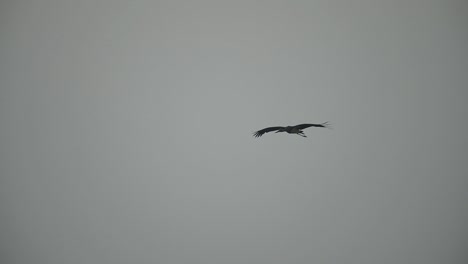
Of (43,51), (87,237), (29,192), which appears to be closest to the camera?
(29,192)

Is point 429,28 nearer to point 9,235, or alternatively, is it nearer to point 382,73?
point 382,73

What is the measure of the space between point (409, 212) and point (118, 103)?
802cm

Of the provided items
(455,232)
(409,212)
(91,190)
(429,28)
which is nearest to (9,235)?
(91,190)

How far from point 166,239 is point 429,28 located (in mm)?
6935

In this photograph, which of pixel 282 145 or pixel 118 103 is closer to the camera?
pixel 282 145

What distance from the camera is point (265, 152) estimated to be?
28.9 ft

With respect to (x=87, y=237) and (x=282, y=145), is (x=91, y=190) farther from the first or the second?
(x=282, y=145)

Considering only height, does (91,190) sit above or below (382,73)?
below

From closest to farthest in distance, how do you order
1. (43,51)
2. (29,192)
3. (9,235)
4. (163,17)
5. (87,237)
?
(9,235) < (29,192) < (87,237) < (43,51) < (163,17)

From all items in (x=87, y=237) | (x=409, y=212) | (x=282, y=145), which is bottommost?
(x=87, y=237)

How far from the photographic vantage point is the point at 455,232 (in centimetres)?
639

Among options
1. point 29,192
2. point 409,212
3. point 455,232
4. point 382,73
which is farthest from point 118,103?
point 455,232

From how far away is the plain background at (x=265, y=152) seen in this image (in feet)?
22.2

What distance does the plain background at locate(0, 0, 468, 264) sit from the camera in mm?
6777
